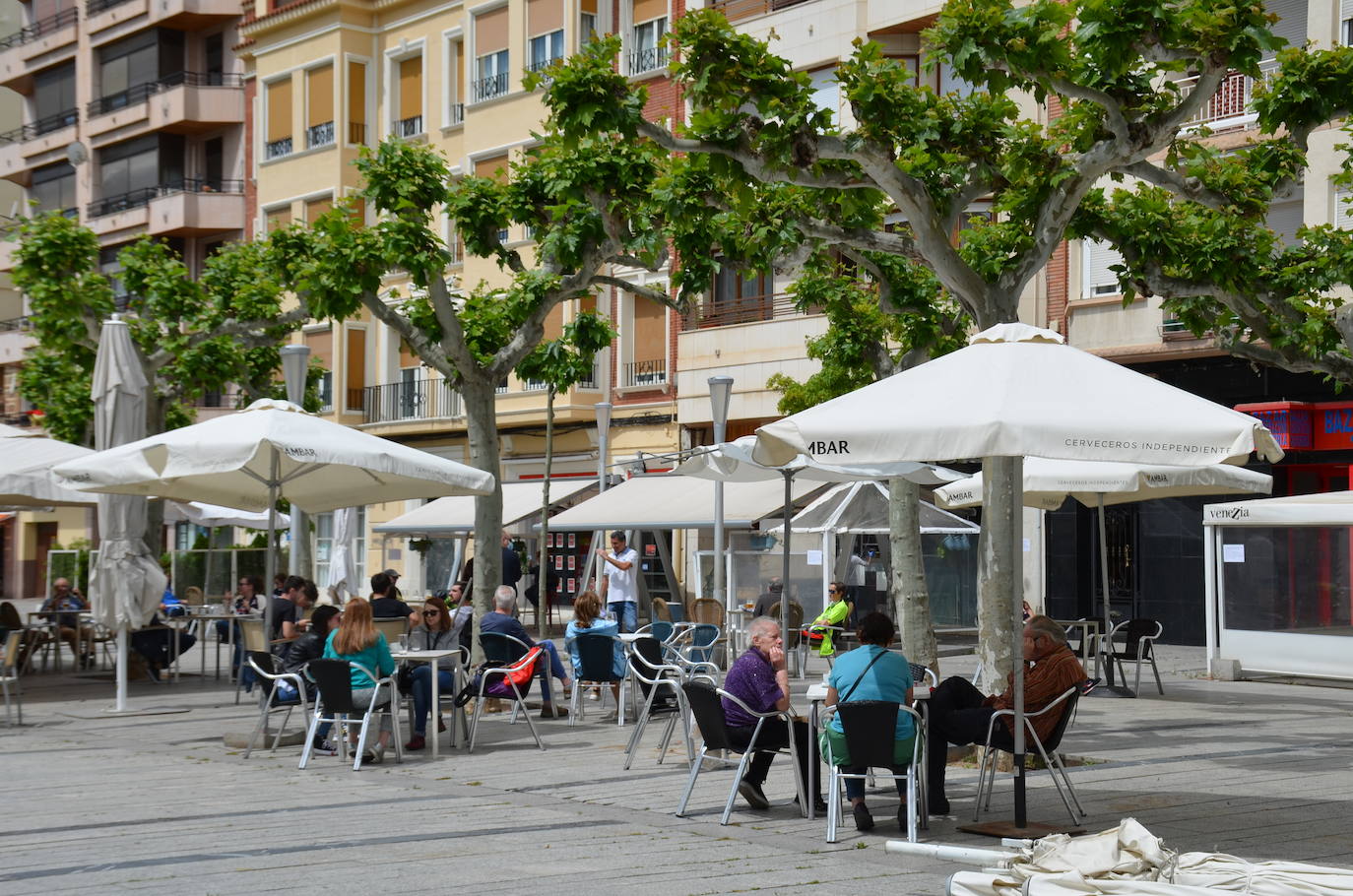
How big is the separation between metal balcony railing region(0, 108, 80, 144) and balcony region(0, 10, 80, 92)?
60.7 inches

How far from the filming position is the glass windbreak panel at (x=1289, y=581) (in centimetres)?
2044

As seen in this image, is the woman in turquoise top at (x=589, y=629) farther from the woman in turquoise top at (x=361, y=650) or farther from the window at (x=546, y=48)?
the window at (x=546, y=48)

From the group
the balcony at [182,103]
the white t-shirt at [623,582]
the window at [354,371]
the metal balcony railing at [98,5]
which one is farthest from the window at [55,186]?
the white t-shirt at [623,582]

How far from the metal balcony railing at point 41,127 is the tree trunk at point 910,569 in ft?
149

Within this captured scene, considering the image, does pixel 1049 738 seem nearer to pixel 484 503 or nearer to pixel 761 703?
pixel 761 703

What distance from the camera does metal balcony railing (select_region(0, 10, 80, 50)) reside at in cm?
5647

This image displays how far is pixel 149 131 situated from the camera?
51.4m

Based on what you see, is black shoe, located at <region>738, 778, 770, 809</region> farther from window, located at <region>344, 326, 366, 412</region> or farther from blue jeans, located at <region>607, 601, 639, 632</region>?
window, located at <region>344, 326, 366, 412</region>

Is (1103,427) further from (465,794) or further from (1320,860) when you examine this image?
(465,794)

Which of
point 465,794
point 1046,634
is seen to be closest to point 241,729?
point 465,794

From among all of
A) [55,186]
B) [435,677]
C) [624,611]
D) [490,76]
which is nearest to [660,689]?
[435,677]

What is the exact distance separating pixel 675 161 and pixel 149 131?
4036 cm

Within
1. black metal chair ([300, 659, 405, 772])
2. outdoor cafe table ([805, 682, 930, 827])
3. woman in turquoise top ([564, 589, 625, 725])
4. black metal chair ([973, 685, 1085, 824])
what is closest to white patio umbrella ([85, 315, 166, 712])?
woman in turquoise top ([564, 589, 625, 725])

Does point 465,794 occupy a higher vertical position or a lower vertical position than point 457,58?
lower
